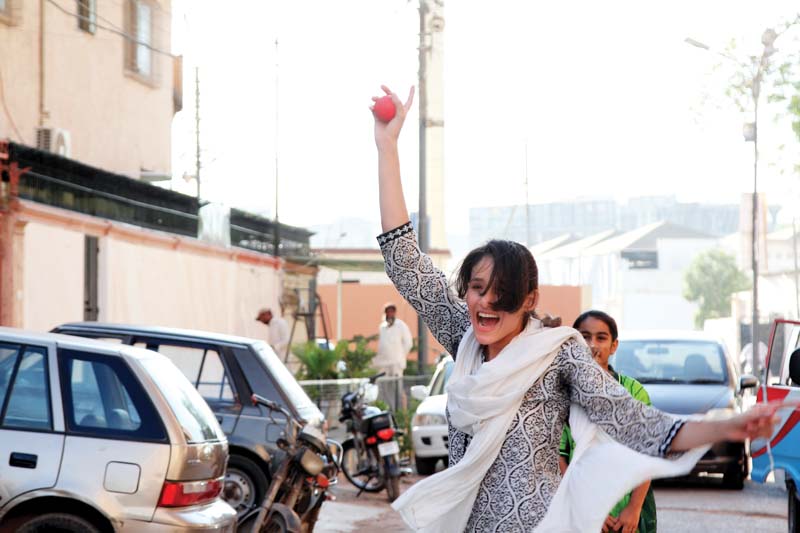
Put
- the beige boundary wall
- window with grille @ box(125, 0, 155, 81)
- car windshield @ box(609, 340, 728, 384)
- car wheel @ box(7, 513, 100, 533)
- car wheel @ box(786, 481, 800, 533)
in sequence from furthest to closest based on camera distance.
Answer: window with grille @ box(125, 0, 155, 81) < car windshield @ box(609, 340, 728, 384) < the beige boundary wall < car wheel @ box(786, 481, 800, 533) < car wheel @ box(7, 513, 100, 533)

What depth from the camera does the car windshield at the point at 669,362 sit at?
17969 millimetres

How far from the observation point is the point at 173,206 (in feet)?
77.8

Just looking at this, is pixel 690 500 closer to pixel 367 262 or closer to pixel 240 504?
pixel 240 504

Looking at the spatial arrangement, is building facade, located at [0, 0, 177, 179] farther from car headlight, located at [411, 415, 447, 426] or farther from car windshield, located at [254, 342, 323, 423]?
car windshield, located at [254, 342, 323, 423]

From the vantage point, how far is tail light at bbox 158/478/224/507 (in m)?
8.11

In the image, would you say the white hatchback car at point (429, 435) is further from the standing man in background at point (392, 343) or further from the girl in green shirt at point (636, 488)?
the girl in green shirt at point (636, 488)

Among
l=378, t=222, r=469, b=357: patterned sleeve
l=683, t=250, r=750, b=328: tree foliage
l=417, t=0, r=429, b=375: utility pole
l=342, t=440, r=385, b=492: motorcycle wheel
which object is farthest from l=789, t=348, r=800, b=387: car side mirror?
l=683, t=250, r=750, b=328: tree foliage

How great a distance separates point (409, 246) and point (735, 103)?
2638 centimetres

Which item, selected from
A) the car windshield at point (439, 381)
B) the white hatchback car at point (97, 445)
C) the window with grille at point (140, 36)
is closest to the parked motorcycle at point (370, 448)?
the car windshield at point (439, 381)

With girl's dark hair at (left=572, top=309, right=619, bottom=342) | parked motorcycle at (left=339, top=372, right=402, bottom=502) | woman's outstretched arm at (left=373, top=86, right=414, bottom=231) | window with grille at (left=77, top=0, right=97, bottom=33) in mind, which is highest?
window with grille at (left=77, top=0, right=97, bottom=33)

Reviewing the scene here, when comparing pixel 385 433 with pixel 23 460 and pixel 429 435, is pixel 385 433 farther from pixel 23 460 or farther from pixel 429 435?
pixel 23 460

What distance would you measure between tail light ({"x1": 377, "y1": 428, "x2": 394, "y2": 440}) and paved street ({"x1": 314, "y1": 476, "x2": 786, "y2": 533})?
67 centimetres

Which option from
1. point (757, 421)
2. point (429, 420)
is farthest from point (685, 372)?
point (757, 421)


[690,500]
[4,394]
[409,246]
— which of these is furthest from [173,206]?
[409,246]
